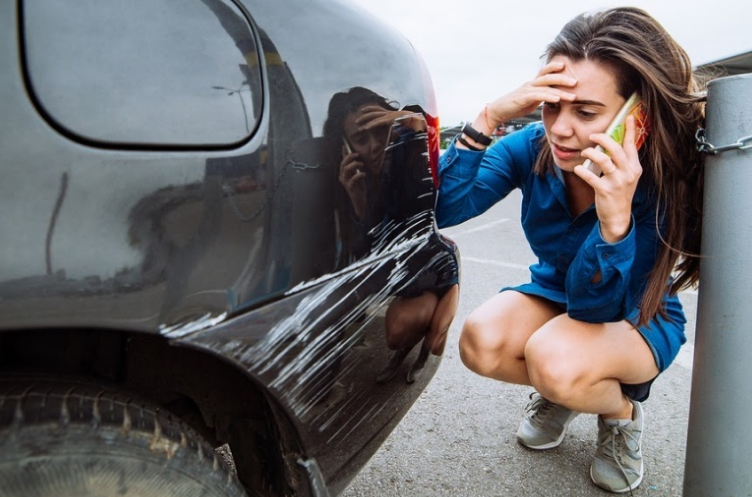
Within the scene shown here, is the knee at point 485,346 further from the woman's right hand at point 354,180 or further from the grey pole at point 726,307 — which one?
the woman's right hand at point 354,180

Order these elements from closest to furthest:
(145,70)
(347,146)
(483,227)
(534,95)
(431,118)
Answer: (145,70)
(347,146)
(431,118)
(534,95)
(483,227)

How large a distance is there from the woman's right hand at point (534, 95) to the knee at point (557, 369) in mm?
595

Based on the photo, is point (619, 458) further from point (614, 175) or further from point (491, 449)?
point (614, 175)

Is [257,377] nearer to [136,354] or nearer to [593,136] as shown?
[136,354]

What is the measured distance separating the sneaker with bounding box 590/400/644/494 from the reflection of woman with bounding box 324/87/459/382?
34.4 inches

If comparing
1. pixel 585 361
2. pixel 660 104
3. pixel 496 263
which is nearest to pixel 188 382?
pixel 585 361

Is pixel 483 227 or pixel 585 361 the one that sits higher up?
pixel 585 361

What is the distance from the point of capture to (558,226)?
1794 mm

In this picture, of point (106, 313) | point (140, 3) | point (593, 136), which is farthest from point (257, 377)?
point (593, 136)

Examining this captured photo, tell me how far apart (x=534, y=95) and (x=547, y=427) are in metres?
1.06

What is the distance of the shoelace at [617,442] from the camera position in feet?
6.14

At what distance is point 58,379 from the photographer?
2.97 feet

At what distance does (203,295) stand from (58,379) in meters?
0.24

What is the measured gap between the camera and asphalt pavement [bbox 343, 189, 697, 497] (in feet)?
6.09
